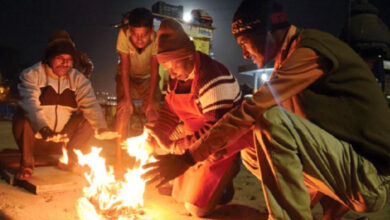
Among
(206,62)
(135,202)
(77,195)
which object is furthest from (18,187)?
(206,62)

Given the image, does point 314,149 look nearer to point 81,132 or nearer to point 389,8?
point 81,132

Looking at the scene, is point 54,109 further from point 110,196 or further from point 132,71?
point 110,196

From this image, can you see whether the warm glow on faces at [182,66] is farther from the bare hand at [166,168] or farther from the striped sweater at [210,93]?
the bare hand at [166,168]

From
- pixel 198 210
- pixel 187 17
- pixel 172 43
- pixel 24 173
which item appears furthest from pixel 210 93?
pixel 187 17

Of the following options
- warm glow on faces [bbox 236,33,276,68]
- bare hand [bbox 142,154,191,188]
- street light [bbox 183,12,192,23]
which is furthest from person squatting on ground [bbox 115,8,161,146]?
street light [bbox 183,12,192,23]

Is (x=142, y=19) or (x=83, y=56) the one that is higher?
(x=142, y=19)

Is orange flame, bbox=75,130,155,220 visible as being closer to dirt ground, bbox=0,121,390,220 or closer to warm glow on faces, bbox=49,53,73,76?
dirt ground, bbox=0,121,390,220

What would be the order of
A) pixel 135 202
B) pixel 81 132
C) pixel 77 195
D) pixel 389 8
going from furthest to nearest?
pixel 389 8, pixel 81 132, pixel 77 195, pixel 135 202

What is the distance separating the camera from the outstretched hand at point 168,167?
2.49m

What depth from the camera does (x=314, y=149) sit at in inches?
75.2

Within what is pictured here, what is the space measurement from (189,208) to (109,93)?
33.8 ft

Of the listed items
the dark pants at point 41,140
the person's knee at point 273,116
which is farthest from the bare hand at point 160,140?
the person's knee at point 273,116

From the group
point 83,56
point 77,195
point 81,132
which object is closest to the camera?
point 77,195

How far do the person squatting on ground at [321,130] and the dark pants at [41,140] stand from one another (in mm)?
2995
